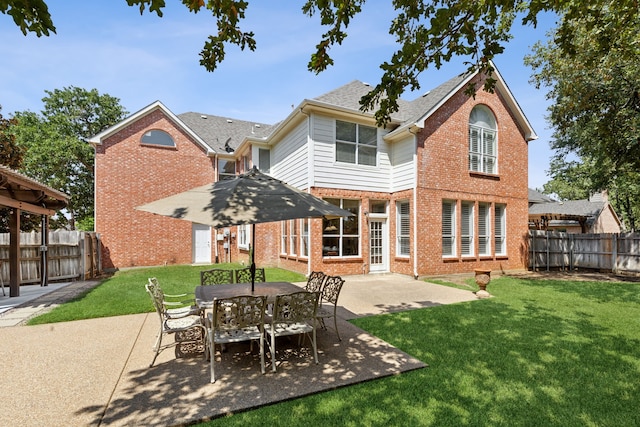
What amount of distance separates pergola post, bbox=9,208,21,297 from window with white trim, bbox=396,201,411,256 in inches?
511

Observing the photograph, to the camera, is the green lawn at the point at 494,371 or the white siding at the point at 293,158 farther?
the white siding at the point at 293,158

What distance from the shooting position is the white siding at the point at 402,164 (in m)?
12.7

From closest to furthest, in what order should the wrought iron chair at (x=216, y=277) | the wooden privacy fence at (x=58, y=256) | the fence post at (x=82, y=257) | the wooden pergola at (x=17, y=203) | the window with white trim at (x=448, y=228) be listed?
the wrought iron chair at (x=216, y=277) < the wooden pergola at (x=17, y=203) < the wooden privacy fence at (x=58, y=256) < the fence post at (x=82, y=257) < the window with white trim at (x=448, y=228)

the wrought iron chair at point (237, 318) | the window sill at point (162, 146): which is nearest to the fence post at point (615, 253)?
the wrought iron chair at point (237, 318)

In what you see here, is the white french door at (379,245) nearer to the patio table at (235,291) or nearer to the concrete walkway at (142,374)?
the concrete walkway at (142,374)

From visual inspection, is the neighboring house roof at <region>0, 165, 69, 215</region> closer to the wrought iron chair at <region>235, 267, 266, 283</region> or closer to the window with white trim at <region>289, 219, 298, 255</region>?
the wrought iron chair at <region>235, 267, 266, 283</region>

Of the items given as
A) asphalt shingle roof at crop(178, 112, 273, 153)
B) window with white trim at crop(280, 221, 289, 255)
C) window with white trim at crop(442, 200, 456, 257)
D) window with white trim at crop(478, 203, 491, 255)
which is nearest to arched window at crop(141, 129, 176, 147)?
asphalt shingle roof at crop(178, 112, 273, 153)

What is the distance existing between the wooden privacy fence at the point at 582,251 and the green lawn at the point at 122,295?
41.0 feet

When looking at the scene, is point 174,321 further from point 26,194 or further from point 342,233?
point 26,194

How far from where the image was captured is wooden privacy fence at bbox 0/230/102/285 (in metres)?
11.3

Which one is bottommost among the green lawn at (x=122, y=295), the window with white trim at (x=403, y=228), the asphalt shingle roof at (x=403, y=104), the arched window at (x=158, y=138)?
the green lawn at (x=122, y=295)

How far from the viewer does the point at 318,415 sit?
11.0ft

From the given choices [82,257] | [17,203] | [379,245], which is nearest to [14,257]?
[17,203]

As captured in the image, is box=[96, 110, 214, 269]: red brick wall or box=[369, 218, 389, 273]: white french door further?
box=[96, 110, 214, 269]: red brick wall
